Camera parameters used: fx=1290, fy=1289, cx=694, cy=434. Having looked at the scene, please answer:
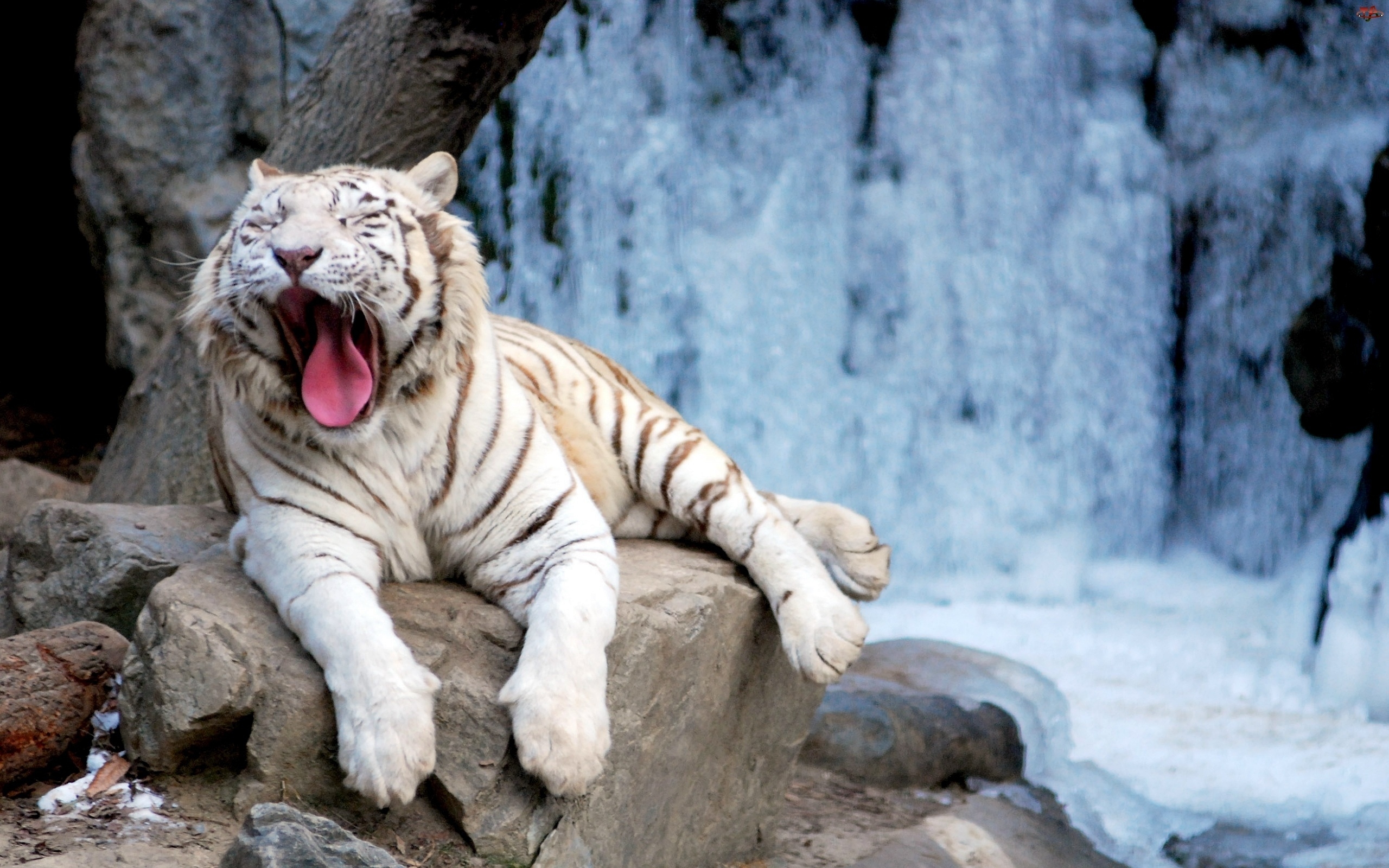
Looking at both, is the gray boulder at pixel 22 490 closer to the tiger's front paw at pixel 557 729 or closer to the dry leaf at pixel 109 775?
the dry leaf at pixel 109 775

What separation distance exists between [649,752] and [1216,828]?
2.76 meters

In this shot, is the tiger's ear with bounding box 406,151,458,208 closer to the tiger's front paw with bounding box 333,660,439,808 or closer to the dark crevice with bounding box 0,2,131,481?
the tiger's front paw with bounding box 333,660,439,808

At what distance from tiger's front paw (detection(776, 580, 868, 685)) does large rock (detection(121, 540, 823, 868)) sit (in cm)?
12

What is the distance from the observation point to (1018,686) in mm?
5031

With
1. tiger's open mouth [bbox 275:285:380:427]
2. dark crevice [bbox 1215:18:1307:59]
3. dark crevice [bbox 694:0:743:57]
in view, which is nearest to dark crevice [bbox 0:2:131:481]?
dark crevice [bbox 694:0:743:57]

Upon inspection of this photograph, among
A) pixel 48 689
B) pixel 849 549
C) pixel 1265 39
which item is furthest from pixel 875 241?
pixel 48 689

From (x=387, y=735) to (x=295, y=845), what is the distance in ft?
0.95

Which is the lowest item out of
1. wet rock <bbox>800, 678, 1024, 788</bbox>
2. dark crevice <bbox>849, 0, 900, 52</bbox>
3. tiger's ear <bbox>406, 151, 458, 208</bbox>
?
wet rock <bbox>800, 678, 1024, 788</bbox>

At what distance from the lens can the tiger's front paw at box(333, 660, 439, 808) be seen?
6.95ft

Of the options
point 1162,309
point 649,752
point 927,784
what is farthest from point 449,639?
point 1162,309

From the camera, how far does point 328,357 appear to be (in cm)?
239

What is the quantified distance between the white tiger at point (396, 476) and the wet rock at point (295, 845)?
0.15 metres

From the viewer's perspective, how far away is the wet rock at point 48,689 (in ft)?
7.68

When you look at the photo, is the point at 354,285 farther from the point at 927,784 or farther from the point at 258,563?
the point at 927,784
